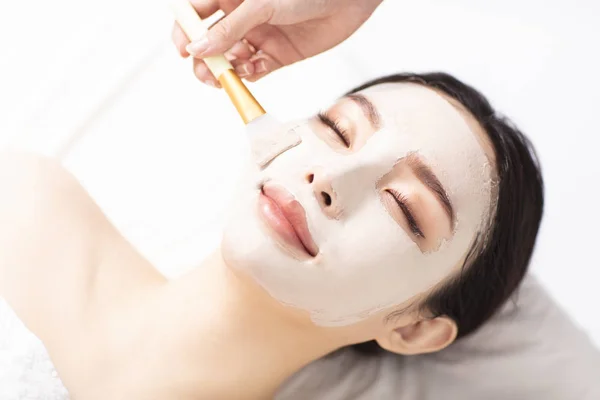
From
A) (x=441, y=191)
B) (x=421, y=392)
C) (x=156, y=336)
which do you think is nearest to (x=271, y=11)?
(x=441, y=191)

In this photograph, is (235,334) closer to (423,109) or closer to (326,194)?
(326,194)

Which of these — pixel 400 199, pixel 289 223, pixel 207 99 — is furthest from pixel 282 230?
pixel 207 99

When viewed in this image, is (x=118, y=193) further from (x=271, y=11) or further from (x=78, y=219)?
(x=271, y=11)

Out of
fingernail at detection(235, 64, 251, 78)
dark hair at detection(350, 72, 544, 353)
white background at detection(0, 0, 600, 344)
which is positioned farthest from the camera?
white background at detection(0, 0, 600, 344)

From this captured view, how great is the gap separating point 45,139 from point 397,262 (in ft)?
2.63

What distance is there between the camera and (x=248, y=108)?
891 millimetres

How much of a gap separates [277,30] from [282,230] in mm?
454

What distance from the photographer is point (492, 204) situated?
894 millimetres

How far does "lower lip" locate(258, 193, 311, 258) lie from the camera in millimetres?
807

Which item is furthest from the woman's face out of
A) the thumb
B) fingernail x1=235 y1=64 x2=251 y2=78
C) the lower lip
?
fingernail x1=235 y1=64 x2=251 y2=78

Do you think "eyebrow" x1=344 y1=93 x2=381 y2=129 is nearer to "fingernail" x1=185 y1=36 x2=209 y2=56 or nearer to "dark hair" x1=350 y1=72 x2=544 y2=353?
"dark hair" x1=350 y1=72 x2=544 y2=353

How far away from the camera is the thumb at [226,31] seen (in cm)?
91

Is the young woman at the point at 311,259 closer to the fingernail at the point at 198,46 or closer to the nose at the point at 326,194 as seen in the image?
the nose at the point at 326,194

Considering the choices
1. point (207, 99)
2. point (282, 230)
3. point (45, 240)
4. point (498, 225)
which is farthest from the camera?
point (207, 99)
